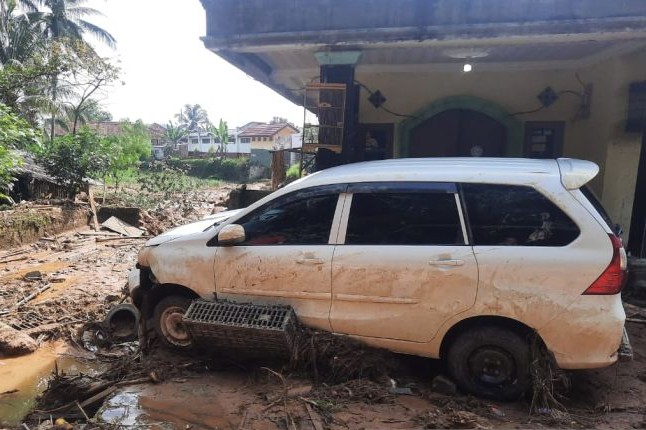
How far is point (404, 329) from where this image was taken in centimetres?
321

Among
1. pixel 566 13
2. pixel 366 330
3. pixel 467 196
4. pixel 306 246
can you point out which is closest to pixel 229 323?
pixel 306 246

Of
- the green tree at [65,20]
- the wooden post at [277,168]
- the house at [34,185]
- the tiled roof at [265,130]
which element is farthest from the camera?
the tiled roof at [265,130]

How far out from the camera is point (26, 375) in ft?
14.1

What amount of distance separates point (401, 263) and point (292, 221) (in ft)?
3.27

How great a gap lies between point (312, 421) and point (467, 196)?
2.00m

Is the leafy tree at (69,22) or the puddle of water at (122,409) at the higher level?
the leafy tree at (69,22)

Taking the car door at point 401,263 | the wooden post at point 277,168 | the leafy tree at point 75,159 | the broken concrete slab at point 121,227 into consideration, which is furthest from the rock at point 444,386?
the leafy tree at point 75,159

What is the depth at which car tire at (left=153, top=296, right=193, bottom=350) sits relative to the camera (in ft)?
12.4

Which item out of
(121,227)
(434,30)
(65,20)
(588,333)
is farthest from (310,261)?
(65,20)

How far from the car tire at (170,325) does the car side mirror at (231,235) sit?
2.57 ft

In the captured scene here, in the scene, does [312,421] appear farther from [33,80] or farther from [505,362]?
[33,80]

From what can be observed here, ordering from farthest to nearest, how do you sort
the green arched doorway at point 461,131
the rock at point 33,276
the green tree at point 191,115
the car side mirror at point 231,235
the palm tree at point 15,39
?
the green tree at point 191,115, the palm tree at point 15,39, the green arched doorway at point 461,131, the rock at point 33,276, the car side mirror at point 231,235

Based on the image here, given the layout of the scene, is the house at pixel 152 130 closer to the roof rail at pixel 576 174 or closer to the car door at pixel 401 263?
the car door at pixel 401 263

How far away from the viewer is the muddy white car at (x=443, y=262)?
9.53 feet
